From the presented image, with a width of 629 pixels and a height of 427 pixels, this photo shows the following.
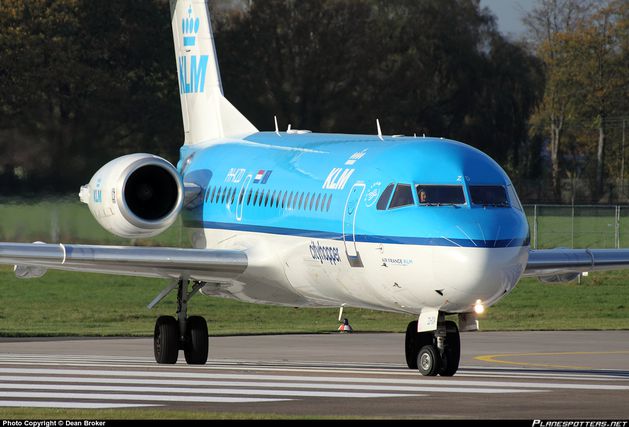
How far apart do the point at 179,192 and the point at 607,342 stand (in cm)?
1081

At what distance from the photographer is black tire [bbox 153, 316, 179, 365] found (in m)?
24.6

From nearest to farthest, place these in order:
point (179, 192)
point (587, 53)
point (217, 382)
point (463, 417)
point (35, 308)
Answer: point (463, 417) < point (217, 382) < point (179, 192) < point (35, 308) < point (587, 53)

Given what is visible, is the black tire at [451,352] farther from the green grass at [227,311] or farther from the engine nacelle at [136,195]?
the green grass at [227,311]

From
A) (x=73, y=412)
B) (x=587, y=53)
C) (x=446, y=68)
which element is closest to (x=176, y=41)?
(x=73, y=412)

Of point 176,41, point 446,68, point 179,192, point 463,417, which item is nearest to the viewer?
point 463,417

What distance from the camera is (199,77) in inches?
1184

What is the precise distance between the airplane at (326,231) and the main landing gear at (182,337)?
1.0 inches

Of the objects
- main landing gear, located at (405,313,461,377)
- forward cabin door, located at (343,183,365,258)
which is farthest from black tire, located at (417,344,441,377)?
forward cabin door, located at (343,183,365,258)

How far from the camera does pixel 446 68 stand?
212 ft

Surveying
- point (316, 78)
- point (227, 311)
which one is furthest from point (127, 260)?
point (316, 78)

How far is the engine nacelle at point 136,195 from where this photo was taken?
24.4 meters

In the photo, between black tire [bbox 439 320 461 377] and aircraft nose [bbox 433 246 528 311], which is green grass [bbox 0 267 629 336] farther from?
aircraft nose [bbox 433 246 528 311]

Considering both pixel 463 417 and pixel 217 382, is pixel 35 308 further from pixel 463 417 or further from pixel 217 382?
pixel 463 417

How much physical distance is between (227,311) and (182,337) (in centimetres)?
1578
